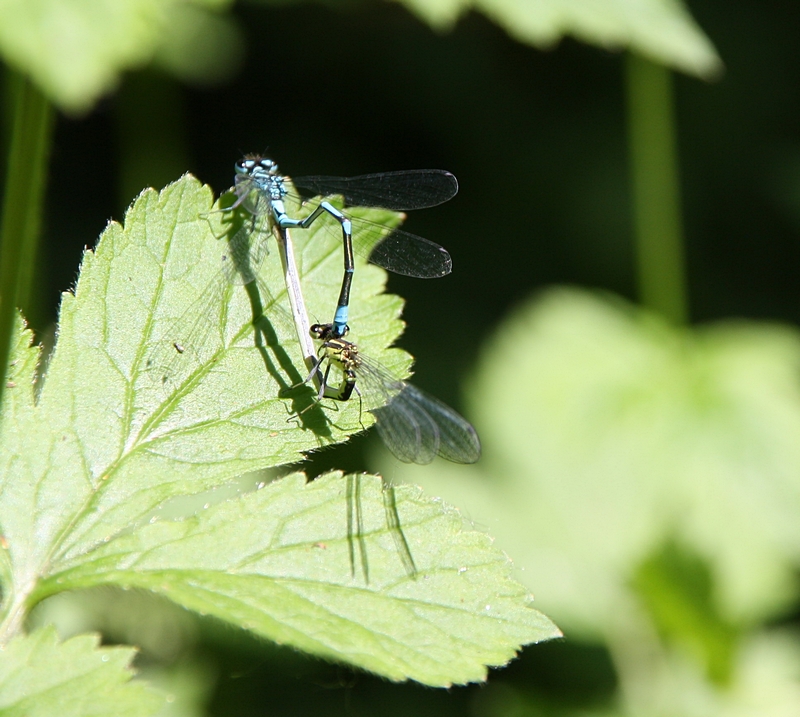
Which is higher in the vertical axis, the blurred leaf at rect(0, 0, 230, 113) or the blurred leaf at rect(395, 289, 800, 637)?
the blurred leaf at rect(395, 289, 800, 637)

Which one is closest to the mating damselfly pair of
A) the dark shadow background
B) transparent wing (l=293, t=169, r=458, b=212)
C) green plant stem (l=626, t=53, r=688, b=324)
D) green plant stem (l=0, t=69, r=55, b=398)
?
transparent wing (l=293, t=169, r=458, b=212)

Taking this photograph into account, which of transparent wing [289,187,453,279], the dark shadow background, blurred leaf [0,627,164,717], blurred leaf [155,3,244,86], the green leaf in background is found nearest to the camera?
blurred leaf [0,627,164,717]

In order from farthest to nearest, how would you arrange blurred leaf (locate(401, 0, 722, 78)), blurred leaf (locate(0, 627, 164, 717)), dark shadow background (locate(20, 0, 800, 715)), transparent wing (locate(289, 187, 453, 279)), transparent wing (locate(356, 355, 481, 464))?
dark shadow background (locate(20, 0, 800, 715)) → blurred leaf (locate(401, 0, 722, 78)) → transparent wing (locate(289, 187, 453, 279)) → transparent wing (locate(356, 355, 481, 464)) → blurred leaf (locate(0, 627, 164, 717))

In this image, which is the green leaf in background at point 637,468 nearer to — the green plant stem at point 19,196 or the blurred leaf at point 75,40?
the blurred leaf at point 75,40

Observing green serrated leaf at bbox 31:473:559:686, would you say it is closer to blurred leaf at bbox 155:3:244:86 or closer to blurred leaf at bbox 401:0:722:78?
blurred leaf at bbox 401:0:722:78

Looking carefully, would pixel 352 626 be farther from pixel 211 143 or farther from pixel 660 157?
pixel 211 143

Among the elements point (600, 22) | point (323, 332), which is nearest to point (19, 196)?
point (323, 332)
